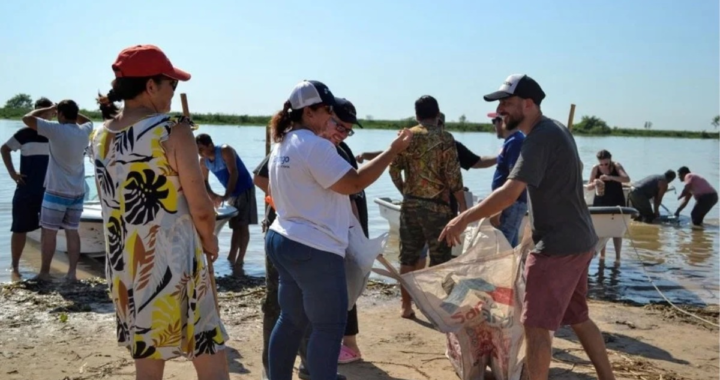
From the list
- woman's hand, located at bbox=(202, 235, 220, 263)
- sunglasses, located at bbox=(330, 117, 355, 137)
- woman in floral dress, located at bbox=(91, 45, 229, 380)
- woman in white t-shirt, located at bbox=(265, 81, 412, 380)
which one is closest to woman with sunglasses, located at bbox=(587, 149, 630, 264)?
sunglasses, located at bbox=(330, 117, 355, 137)

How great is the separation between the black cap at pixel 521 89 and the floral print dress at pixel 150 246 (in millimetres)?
1853

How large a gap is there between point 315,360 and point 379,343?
2.17 m

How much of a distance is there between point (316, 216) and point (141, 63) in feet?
3.48

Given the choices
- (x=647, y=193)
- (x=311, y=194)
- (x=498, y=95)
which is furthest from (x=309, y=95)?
(x=647, y=193)

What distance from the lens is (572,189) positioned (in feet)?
13.4

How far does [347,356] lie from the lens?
5.23 m

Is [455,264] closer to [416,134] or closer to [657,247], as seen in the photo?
[416,134]

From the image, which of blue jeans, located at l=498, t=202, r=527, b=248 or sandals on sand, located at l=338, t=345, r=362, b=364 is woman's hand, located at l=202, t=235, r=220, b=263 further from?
blue jeans, located at l=498, t=202, r=527, b=248

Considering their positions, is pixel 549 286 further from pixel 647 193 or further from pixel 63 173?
pixel 647 193

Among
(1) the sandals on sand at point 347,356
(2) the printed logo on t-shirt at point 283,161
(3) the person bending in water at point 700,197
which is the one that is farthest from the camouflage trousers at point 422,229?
(3) the person bending in water at point 700,197

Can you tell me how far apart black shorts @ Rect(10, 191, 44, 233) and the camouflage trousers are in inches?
166

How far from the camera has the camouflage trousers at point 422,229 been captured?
19.9 feet

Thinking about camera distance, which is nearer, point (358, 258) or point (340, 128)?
point (358, 258)

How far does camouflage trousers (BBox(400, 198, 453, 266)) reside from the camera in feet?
19.9
